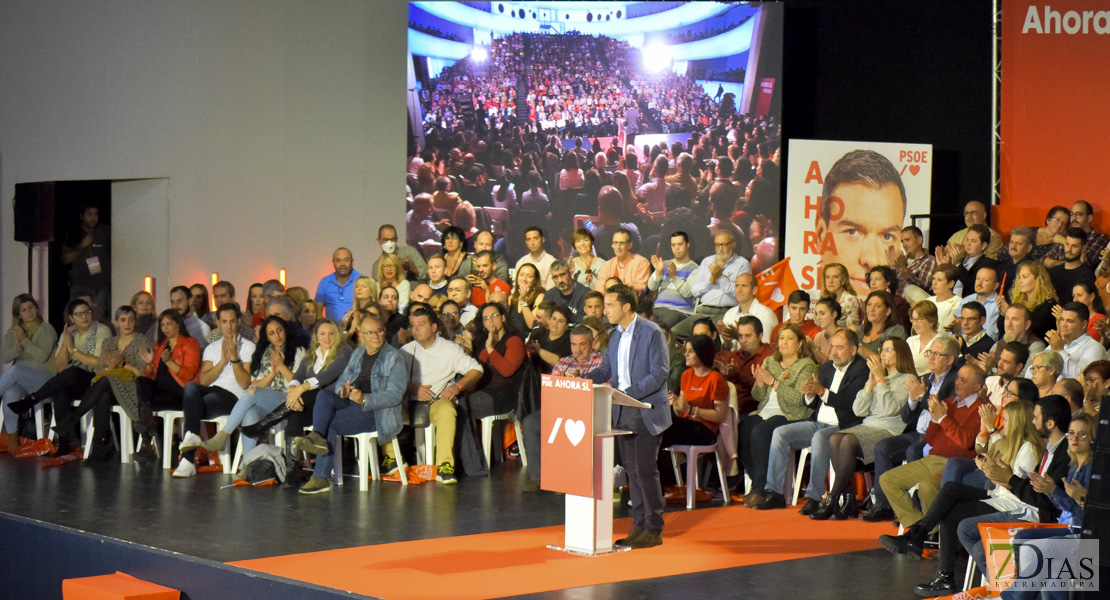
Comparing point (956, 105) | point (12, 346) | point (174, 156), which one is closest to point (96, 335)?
point (12, 346)

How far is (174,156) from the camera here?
1169cm

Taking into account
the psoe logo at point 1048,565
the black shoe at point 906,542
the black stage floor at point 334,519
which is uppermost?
the psoe logo at point 1048,565

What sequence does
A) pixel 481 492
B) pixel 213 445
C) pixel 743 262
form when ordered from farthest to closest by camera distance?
pixel 743 262 → pixel 213 445 → pixel 481 492

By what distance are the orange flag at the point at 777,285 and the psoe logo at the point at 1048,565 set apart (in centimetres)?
483

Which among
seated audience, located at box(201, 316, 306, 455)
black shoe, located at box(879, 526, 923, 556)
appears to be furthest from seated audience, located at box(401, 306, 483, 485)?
black shoe, located at box(879, 526, 923, 556)

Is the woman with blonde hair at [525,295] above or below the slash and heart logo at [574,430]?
above

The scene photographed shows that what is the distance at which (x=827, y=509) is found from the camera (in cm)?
687

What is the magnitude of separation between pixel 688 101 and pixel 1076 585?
21.5 ft

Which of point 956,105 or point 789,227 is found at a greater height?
point 956,105

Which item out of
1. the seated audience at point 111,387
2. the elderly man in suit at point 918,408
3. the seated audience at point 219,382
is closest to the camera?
the elderly man in suit at point 918,408

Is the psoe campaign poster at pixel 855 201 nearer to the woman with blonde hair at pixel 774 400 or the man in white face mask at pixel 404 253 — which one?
the woman with blonde hair at pixel 774 400

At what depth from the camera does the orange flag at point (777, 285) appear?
31.3 ft

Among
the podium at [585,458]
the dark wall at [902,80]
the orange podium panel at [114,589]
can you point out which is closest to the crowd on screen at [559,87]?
the dark wall at [902,80]

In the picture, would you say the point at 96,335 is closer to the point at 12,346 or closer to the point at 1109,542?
the point at 12,346
